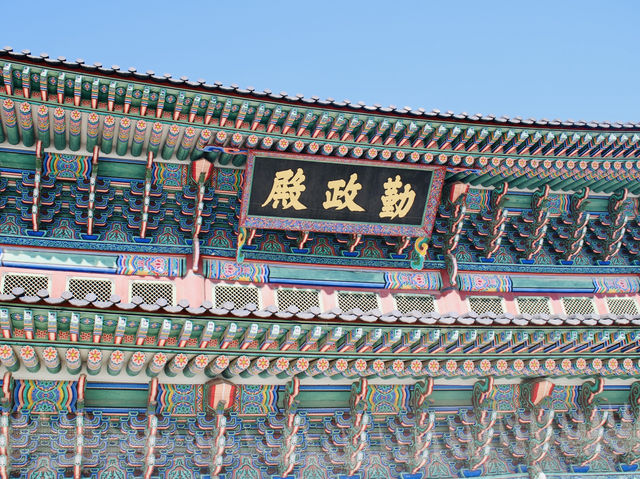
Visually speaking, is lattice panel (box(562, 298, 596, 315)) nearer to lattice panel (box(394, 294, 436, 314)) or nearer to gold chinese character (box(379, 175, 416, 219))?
lattice panel (box(394, 294, 436, 314))

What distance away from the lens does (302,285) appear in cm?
1224

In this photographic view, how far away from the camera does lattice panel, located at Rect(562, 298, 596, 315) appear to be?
1366 centimetres

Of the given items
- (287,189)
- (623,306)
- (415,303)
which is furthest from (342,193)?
(623,306)

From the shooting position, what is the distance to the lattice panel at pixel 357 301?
12.4 m

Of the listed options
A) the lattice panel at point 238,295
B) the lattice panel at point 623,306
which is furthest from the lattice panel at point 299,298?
the lattice panel at point 623,306

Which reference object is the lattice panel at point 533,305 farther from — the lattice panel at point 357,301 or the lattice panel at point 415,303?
the lattice panel at point 357,301

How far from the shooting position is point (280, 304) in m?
12.1

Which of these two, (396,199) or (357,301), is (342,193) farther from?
(357,301)

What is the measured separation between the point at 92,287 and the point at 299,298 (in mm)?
3278

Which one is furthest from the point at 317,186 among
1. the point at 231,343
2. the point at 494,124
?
the point at 231,343

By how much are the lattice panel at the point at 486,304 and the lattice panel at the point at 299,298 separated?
2873mm

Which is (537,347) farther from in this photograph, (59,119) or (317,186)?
(59,119)

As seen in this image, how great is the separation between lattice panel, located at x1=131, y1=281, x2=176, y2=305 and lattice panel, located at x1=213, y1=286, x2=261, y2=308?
699 mm

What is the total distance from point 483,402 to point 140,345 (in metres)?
5.00
